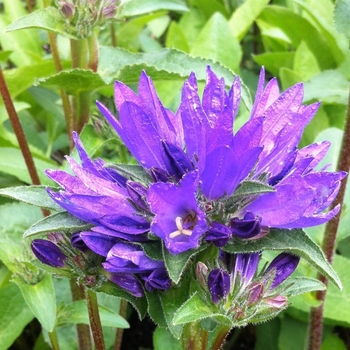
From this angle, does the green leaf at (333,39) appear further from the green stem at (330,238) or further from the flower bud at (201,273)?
the flower bud at (201,273)

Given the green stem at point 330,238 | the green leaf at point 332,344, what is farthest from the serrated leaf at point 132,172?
the green leaf at point 332,344

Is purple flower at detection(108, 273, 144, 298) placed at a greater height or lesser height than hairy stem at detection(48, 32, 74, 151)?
lesser

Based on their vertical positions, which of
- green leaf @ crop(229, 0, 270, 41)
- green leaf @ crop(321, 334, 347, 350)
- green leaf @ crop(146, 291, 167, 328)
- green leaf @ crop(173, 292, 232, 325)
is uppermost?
green leaf @ crop(229, 0, 270, 41)

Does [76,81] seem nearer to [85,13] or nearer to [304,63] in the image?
[85,13]

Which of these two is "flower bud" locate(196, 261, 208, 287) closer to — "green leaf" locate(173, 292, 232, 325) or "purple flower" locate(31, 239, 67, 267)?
"green leaf" locate(173, 292, 232, 325)

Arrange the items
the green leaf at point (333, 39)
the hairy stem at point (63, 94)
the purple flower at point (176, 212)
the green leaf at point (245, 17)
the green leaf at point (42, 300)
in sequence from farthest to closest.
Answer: the green leaf at point (245, 17), the green leaf at point (333, 39), the hairy stem at point (63, 94), the green leaf at point (42, 300), the purple flower at point (176, 212)

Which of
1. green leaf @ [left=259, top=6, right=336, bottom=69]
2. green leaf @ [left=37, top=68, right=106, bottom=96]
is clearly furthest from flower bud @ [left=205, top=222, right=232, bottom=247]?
green leaf @ [left=259, top=6, right=336, bottom=69]
